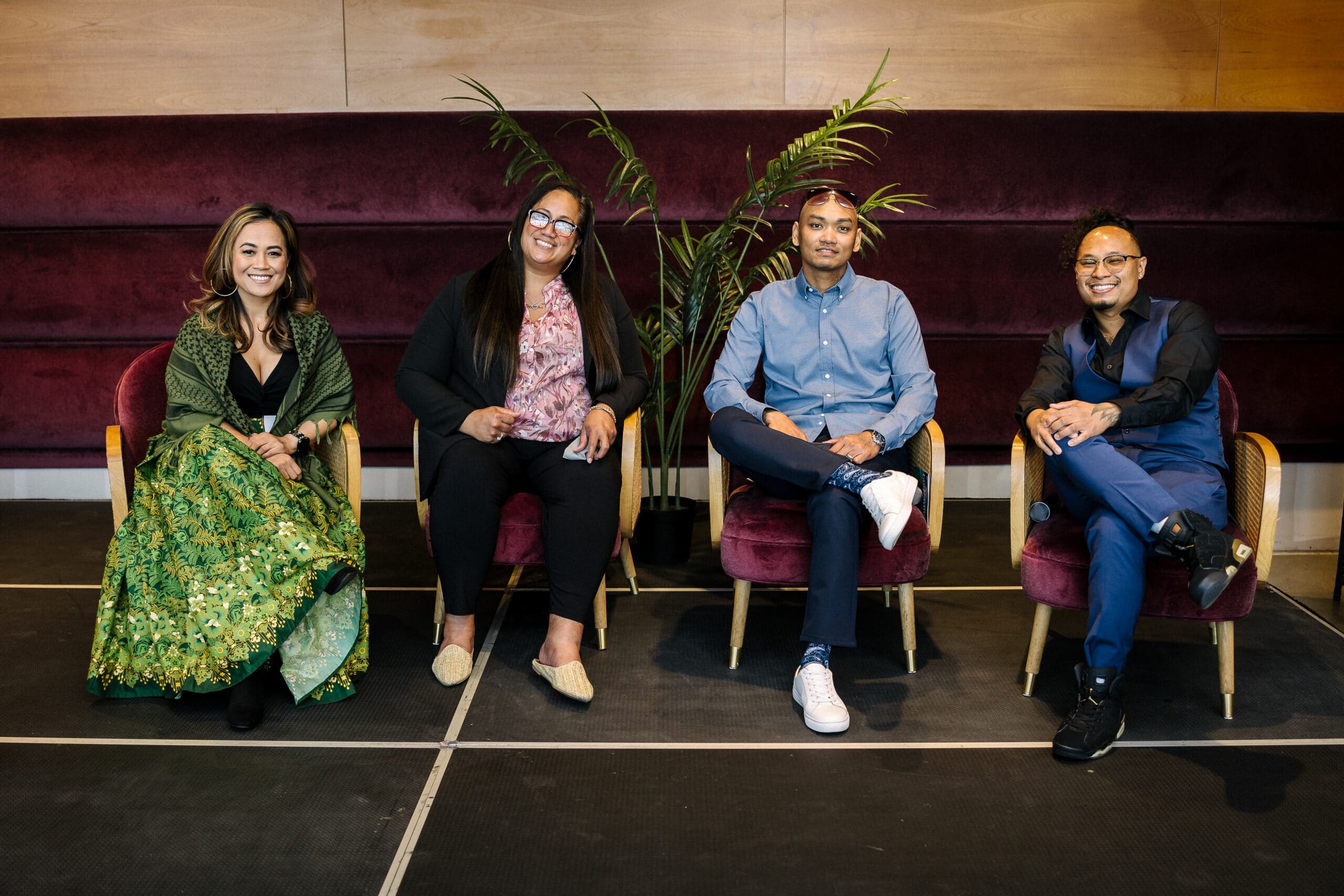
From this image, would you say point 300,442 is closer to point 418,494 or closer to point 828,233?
point 418,494

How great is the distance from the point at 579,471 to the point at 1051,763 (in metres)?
1.31

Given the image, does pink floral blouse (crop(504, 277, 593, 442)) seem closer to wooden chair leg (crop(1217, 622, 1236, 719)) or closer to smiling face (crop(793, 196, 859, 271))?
smiling face (crop(793, 196, 859, 271))

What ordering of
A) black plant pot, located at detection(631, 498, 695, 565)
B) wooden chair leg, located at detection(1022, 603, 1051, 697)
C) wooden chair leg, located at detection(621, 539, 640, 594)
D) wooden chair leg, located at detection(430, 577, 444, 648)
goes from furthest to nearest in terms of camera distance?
black plant pot, located at detection(631, 498, 695, 565)
wooden chair leg, located at detection(621, 539, 640, 594)
wooden chair leg, located at detection(430, 577, 444, 648)
wooden chair leg, located at detection(1022, 603, 1051, 697)

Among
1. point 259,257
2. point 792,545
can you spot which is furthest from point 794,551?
point 259,257

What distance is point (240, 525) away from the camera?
2.52 meters

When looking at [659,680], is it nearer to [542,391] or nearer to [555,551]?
[555,551]

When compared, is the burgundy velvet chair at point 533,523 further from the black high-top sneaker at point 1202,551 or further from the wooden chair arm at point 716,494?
the black high-top sneaker at point 1202,551

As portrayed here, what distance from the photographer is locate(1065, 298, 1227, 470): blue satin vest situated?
269cm

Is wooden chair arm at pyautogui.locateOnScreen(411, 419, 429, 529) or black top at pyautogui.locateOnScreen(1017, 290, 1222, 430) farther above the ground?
black top at pyautogui.locateOnScreen(1017, 290, 1222, 430)

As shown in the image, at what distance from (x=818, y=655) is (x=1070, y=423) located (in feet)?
2.70

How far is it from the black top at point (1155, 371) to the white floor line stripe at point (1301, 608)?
0.96 m

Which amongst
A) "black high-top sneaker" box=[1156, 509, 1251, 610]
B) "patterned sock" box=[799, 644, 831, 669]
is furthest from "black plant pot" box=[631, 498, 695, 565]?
"black high-top sneaker" box=[1156, 509, 1251, 610]

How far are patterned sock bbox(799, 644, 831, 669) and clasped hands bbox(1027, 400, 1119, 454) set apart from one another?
73cm

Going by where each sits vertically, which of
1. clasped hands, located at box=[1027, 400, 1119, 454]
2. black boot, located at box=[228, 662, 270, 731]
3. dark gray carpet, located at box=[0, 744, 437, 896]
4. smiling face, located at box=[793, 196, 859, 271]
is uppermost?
smiling face, located at box=[793, 196, 859, 271]
